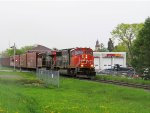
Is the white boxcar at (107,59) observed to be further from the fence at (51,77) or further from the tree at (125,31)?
the fence at (51,77)

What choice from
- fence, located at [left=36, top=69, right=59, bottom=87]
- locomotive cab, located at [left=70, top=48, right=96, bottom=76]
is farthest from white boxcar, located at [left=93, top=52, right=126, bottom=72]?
fence, located at [left=36, top=69, right=59, bottom=87]


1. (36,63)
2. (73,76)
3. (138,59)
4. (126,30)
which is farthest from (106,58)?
(138,59)

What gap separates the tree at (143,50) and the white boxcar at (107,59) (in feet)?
227

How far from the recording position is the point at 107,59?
11938 centimetres

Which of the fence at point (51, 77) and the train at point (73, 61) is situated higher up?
the train at point (73, 61)

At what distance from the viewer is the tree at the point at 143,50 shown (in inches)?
1665

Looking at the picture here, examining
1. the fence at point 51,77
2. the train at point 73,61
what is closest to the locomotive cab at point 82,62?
the train at point 73,61

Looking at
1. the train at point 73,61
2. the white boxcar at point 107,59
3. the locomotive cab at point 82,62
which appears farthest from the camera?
the white boxcar at point 107,59

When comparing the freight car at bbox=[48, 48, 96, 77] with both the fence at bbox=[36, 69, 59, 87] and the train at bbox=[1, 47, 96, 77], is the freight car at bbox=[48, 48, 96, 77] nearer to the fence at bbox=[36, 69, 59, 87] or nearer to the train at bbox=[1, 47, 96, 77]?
the train at bbox=[1, 47, 96, 77]

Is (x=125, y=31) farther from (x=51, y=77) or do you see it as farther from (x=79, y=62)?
(x=51, y=77)

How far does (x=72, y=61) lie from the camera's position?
53219 mm

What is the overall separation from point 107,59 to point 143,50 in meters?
76.8

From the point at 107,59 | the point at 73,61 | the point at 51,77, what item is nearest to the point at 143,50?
the point at 51,77

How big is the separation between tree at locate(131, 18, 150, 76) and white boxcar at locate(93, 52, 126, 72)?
227ft
